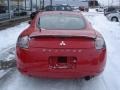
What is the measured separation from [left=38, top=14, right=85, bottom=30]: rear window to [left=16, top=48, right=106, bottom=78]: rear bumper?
99 cm

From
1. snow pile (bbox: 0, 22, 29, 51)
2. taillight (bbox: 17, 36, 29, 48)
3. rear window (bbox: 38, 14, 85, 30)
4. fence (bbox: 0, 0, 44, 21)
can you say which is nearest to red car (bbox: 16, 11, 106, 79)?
taillight (bbox: 17, 36, 29, 48)

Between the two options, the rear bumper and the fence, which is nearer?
the rear bumper

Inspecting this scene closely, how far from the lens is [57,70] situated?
18.6 feet

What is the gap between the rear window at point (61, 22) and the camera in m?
6.66

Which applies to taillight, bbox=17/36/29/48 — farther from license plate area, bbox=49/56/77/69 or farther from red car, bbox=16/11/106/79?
license plate area, bbox=49/56/77/69

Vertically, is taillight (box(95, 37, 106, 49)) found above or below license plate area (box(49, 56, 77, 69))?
above

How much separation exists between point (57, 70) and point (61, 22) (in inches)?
59.5

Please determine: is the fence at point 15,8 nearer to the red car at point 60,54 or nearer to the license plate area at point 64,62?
the red car at point 60,54

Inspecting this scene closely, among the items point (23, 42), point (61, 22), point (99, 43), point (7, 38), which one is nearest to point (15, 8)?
point (7, 38)

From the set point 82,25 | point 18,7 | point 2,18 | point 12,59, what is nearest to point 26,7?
point 18,7

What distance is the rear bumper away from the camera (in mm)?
5680

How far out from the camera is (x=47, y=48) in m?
5.71

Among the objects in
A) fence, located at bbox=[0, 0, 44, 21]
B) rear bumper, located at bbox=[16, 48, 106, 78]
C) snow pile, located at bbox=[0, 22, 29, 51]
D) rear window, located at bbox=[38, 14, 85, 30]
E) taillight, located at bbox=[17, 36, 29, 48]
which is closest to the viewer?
rear bumper, located at bbox=[16, 48, 106, 78]

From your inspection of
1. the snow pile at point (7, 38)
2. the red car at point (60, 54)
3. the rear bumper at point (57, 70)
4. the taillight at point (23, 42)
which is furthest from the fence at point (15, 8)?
the rear bumper at point (57, 70)
